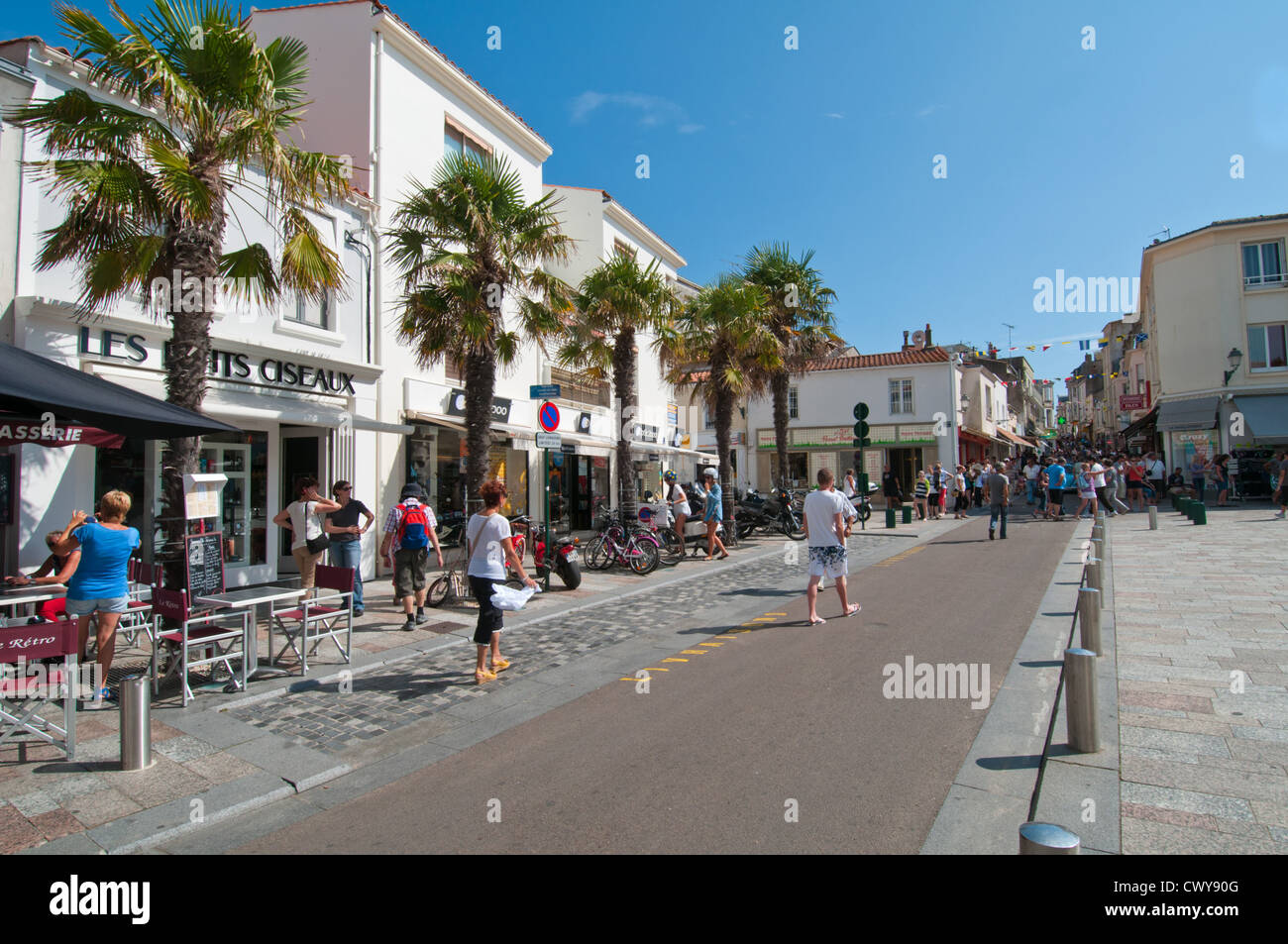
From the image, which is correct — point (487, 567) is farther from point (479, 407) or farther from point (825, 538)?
point (479, 407)

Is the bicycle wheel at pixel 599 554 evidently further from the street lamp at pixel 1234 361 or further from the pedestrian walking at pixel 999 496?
the street lamp at pixel 1234 361

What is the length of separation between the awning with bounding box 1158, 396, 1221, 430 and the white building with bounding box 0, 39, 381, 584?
29.6 metres

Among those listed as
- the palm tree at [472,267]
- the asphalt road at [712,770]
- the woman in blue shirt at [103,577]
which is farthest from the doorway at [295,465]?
the asphalt road at [712,770]

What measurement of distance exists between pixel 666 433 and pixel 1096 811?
943 inches

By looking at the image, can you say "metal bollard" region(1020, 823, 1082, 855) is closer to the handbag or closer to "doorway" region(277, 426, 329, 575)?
the handbag

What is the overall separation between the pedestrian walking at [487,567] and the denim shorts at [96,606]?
2854 millimetres

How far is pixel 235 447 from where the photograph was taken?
38.6 feet

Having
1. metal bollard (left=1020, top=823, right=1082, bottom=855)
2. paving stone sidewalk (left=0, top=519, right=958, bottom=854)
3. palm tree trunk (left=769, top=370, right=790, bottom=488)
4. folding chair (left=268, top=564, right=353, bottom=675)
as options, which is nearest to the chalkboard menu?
folding chair (left=268, top=564, right=353, bottom=675)

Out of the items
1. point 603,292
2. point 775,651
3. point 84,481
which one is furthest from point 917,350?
point 84,481

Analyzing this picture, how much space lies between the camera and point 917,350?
124ft

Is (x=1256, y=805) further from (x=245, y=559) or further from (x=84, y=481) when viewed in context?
(x=245, y=559)

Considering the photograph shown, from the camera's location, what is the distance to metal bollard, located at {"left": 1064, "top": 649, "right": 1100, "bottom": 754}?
4.37 m

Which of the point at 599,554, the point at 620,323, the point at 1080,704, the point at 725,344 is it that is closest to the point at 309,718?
the point at 1080,704

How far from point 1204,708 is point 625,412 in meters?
10.9
